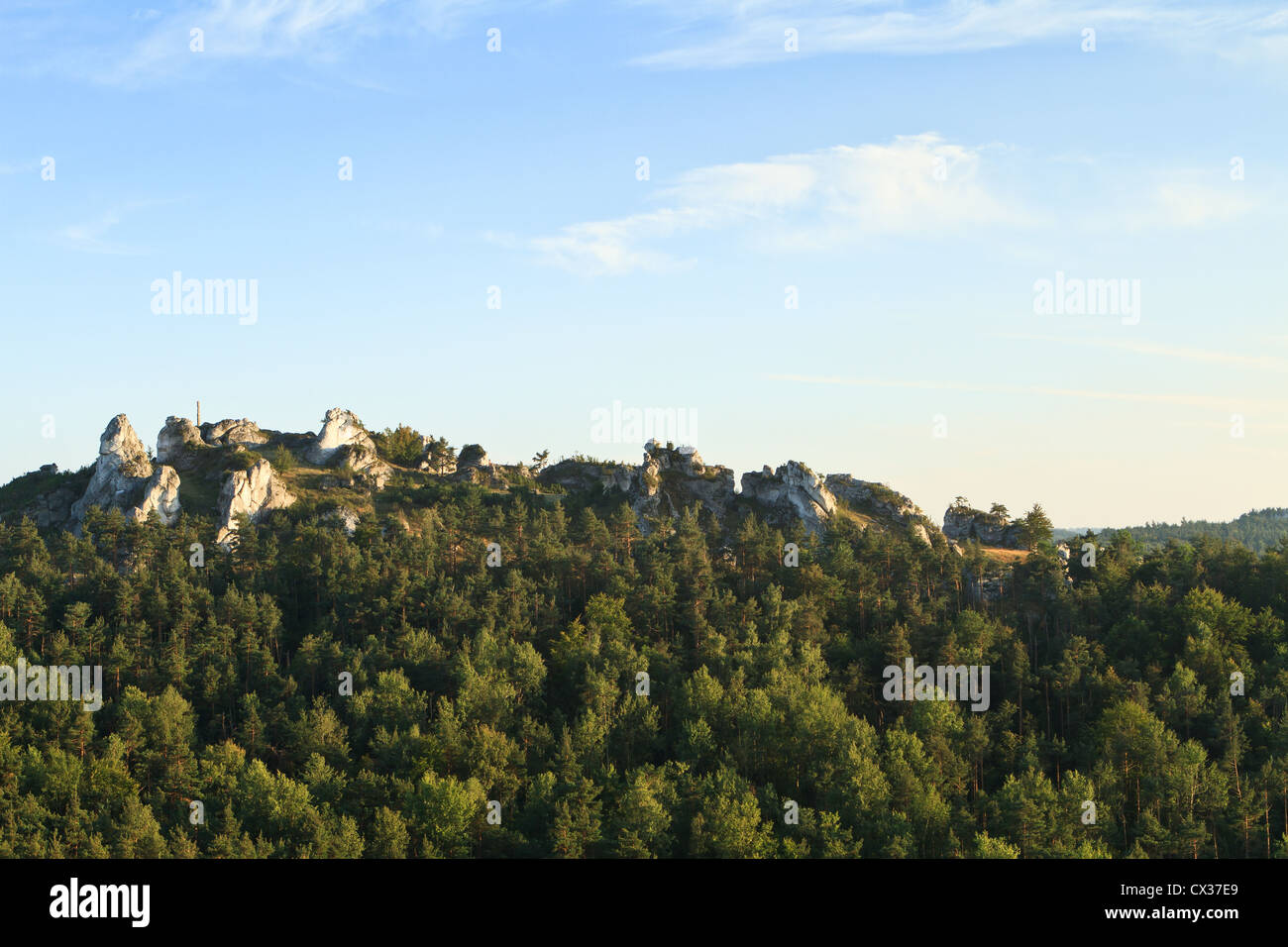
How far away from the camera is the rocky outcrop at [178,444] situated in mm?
100438

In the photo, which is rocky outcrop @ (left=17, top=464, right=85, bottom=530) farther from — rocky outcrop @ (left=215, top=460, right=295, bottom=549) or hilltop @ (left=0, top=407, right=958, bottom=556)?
rocky outcrop @ (left=215, top=460, right=295, bottom=549)

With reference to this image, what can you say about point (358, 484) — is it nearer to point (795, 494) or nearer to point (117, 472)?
point (117, 472)

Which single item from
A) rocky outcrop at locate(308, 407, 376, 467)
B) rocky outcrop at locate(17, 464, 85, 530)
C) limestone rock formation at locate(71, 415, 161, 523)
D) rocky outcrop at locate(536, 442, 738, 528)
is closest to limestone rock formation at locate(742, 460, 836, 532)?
rocky outcrop at locate(536, 442, 738, 528)

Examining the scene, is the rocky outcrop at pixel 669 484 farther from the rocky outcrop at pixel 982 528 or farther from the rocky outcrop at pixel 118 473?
the rocky outcrop at pixel 118 473

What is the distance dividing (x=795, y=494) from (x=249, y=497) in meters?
51.0

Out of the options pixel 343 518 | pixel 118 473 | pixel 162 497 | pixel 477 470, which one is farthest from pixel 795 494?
pixel 118 473

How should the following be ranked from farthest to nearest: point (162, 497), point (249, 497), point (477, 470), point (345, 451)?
point (477, 470)
point (345, 451)
point (249, 497)
point (162, 497)

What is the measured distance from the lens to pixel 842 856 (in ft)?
183

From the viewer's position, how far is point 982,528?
10581 cm

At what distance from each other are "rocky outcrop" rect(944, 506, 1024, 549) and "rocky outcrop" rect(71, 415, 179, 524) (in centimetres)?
7567

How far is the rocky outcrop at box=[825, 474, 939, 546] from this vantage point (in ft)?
338

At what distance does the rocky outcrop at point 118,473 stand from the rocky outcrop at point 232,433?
6755mm
